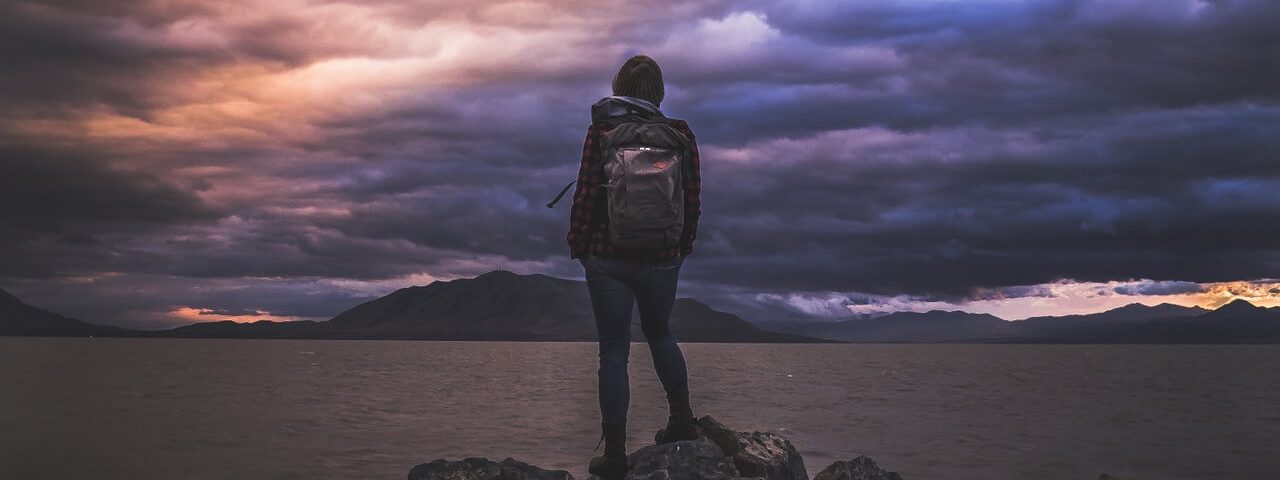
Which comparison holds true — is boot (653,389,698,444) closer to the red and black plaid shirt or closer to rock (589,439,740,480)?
rock (589,439,740,480)

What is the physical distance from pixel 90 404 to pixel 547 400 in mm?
12417

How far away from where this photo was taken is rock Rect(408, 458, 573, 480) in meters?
7.73

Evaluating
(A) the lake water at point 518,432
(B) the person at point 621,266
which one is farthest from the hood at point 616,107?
(A) the lake water at point 518,432

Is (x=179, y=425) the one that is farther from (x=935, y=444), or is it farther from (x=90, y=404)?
(x=935, y=444)

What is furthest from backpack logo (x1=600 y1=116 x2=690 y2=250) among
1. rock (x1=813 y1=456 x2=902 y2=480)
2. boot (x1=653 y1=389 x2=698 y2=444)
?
rock (x1=813 y1=456 x2=902 y2=480)

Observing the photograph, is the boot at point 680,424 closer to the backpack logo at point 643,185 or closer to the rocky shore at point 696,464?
the rocky shore at point 696,464

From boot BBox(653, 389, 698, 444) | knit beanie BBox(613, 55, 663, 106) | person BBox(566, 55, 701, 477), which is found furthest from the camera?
boot BBox(653, 389, 698, 444)

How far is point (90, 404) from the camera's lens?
25547 mm

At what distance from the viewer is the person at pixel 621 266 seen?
661cm

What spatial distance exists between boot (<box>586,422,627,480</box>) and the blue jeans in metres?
0.13

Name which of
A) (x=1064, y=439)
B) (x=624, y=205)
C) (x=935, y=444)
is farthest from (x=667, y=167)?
(x=1064, y=439)

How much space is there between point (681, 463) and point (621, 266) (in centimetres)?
181

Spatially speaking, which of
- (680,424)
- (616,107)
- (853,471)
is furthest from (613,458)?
(853,471)

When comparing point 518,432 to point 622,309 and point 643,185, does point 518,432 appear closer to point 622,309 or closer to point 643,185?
point 622,309
